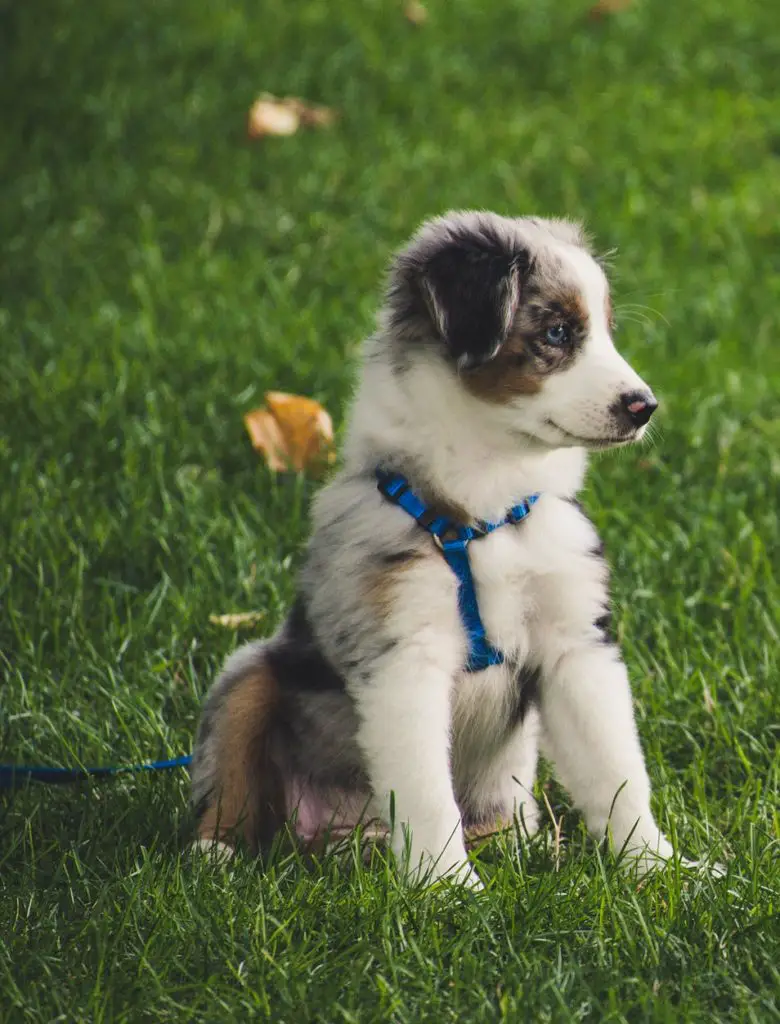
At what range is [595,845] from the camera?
327 centimetres

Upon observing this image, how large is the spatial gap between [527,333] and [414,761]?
2.95ft

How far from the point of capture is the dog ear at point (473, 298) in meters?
3.03

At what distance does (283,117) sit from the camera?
7688 mm

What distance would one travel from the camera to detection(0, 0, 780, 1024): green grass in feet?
9.31

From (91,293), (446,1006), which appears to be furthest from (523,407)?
(91,293)

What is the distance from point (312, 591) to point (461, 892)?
71 centimetres

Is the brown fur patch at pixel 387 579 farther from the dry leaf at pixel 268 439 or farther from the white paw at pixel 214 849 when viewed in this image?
the dry leaf at pixel 268 439

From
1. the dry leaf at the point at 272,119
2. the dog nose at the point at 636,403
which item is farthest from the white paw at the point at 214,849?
the dry leaf at the point at 272,119

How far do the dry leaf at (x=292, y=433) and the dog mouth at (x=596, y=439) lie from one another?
1.98 metres

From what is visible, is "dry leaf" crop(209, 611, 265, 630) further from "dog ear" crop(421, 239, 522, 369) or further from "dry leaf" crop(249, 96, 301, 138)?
"dry leaf" crop(249, 96, 301, 138)

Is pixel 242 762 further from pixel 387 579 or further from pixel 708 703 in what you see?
pixel 708 703

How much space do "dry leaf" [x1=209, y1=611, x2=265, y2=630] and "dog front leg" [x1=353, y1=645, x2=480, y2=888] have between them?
125cm

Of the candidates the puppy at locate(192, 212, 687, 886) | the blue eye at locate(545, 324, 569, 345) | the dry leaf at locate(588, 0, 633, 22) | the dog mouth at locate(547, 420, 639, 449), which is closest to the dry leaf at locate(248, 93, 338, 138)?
the dry leaf at locate(588, 0, 633, 22)

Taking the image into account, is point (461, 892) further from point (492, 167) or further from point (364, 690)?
point (492, 167)
